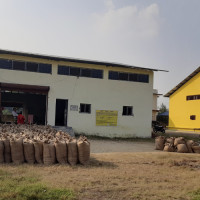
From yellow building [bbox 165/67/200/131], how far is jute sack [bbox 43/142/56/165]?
69.6ft

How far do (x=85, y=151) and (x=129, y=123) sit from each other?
39.4ft

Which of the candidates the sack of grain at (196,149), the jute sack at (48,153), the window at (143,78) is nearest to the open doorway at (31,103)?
the window at (143,78)

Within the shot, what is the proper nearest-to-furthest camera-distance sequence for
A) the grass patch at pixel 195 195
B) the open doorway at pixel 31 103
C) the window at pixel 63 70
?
1. the grass patch at pixel 195 195
2. the window at pixel 63 70
3. the open doorway at pixel 31 103

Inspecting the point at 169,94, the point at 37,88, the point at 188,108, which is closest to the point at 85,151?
the point at 37,88

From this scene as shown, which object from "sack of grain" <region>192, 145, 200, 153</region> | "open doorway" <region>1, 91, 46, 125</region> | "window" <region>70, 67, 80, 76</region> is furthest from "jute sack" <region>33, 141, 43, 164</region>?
"open doorway" <region>1, 91, 46, 125</region>

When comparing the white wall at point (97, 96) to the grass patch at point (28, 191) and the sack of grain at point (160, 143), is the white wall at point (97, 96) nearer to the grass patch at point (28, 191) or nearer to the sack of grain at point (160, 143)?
the sack of grain at point (160, 143)

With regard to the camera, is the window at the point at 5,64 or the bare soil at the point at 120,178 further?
the window at the point at 5,64

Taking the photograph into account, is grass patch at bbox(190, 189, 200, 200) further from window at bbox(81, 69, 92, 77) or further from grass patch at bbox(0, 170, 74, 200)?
window at bbox(81, 69, 92, 77)

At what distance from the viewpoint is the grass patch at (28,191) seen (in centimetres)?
504

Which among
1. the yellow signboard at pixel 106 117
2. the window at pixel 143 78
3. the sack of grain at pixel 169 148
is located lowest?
the sack of grain at pixel 169 148

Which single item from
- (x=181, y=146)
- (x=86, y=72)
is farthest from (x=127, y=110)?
(x=181, y=146)

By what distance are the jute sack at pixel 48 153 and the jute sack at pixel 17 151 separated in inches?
26.6

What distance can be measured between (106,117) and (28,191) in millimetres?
14429

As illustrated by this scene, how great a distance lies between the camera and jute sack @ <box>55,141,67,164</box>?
8.11m
